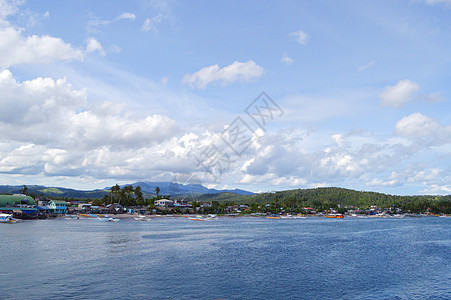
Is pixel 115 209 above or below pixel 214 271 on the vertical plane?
above

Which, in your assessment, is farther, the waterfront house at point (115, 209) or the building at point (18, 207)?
the waterfront house at point (115, 209)

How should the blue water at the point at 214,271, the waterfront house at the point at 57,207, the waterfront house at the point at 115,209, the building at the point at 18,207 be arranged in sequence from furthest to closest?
the waterfront house at the point at 115,209
the waterfront house at the point at 57,207
the building at the point at 18,207
the blue water at the point at 214,271

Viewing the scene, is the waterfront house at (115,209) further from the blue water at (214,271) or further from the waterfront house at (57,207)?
the blue water at (214,271)

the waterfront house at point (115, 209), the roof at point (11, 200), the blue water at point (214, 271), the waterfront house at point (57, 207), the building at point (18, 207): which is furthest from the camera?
the waterfront house at point (115, 209)

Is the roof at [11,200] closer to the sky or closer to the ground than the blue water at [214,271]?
closer to the sky


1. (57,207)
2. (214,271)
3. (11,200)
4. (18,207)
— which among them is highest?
(11,200)

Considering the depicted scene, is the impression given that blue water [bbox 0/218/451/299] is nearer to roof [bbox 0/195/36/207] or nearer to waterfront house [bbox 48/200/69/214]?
roof [bbox 0/195/36/207]

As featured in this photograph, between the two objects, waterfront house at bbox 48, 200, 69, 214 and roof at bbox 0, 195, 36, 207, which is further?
waterfront house at bbox 48, 200, 69, 214

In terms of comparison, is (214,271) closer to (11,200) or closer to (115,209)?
(11,200)

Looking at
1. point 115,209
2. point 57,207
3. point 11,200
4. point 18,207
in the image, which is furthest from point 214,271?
point 115,209

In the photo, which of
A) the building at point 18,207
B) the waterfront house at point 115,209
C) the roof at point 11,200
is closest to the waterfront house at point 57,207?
the roof at point 11,200

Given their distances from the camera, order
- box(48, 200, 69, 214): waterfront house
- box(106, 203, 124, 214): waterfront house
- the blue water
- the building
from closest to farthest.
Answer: the blue water < the building < box(48, 200, 69, 214): waterfront house < box(106, 203, 124, 214): waterfront house

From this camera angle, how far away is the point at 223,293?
1447 inches

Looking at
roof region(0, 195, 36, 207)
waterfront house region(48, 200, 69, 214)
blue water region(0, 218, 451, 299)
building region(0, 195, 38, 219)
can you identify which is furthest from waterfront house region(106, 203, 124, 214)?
blue water region(0, 218, 451, 299)
